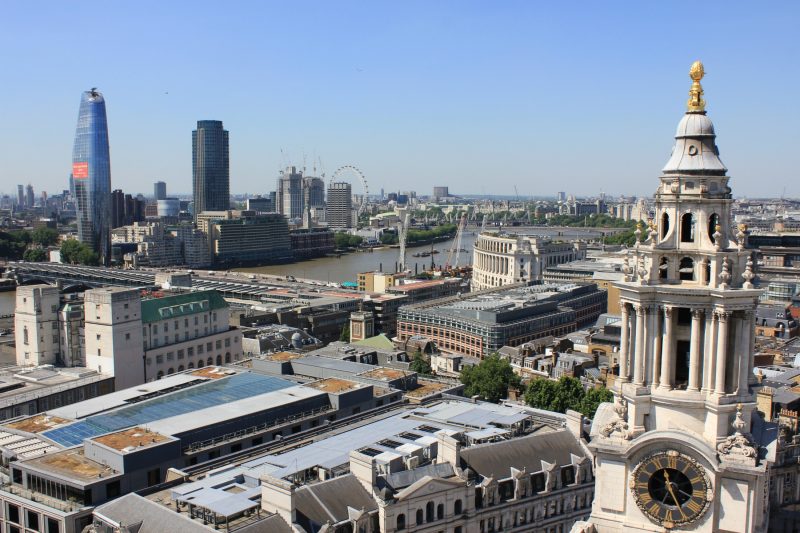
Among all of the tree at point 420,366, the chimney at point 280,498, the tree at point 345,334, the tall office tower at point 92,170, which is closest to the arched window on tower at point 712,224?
the chimney at point 280,498

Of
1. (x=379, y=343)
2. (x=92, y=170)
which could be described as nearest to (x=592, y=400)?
(x=379, y=343)

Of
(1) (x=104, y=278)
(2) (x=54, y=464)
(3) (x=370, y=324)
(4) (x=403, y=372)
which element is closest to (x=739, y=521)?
(2) (x=54, y=464)

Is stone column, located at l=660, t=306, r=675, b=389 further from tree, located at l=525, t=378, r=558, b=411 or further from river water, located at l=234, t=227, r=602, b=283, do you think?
river water, located at l=234, t=227, r=602, b=283

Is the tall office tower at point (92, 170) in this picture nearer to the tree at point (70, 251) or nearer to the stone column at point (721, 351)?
the tree at point (70, 251)

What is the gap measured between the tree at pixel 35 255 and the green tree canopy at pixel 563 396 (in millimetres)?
131546

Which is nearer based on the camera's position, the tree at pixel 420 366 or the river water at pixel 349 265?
the tree at pixel 420 366

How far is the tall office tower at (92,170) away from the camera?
155000mm

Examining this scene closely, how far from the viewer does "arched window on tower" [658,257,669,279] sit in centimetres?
1388

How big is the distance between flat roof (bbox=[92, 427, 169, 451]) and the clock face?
55.5 feet

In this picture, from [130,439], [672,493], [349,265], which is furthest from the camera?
[349,265]

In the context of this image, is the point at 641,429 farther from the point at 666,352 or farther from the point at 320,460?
the point at 320,460

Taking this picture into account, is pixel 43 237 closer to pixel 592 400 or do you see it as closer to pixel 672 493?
pixel 592 400

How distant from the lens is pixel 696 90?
14125mm

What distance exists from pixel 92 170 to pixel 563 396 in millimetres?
138508
